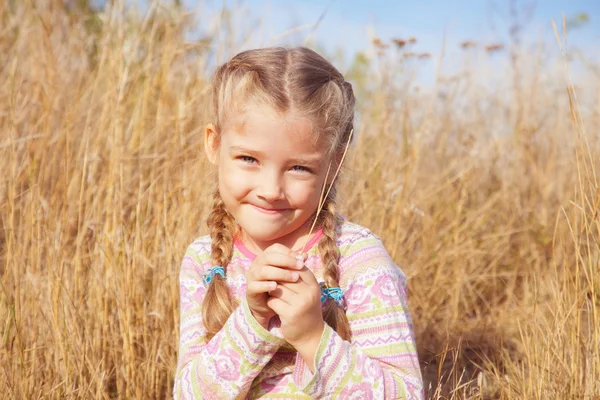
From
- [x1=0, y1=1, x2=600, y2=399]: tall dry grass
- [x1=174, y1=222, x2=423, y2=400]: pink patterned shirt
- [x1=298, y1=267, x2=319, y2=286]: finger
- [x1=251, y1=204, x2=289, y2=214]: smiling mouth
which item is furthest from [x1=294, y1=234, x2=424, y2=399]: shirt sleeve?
[x1=0, y1=1, x2=600, y2=399]: tall dry grass

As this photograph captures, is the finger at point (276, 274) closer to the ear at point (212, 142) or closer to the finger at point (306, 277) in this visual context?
the finger at point (306, 277)

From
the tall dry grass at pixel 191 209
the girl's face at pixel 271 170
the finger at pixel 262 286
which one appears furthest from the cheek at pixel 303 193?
the tall dry grass at pixel 191 209

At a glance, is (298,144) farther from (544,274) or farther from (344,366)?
(544,274)

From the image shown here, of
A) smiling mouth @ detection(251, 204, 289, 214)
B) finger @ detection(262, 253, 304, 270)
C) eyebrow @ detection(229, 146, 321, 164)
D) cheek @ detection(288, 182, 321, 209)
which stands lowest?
finger @ detection(262, 253, 304, 270)

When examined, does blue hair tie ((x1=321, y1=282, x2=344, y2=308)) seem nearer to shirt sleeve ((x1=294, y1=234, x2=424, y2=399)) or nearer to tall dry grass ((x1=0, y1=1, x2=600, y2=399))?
shirt sleeve ((x1=294, y1=234, x2=424, y2=399))

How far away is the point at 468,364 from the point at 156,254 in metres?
1.29

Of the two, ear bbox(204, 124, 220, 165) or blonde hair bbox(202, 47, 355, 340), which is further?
ear bbox(204, 124, 220, 165)

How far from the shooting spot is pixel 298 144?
4.99 feet

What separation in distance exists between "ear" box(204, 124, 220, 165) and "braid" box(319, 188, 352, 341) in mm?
319

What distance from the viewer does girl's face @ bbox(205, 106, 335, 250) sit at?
1516mm

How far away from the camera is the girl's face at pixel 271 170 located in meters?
1.52

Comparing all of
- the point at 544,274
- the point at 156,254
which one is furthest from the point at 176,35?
the point at 544,274

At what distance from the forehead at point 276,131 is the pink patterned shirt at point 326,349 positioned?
0.26 metres

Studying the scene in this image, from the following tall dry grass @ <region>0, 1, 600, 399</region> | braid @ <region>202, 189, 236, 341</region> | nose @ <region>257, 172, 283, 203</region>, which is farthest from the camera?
tall dry grass @ <region>0, 1, 600, 399</region>
